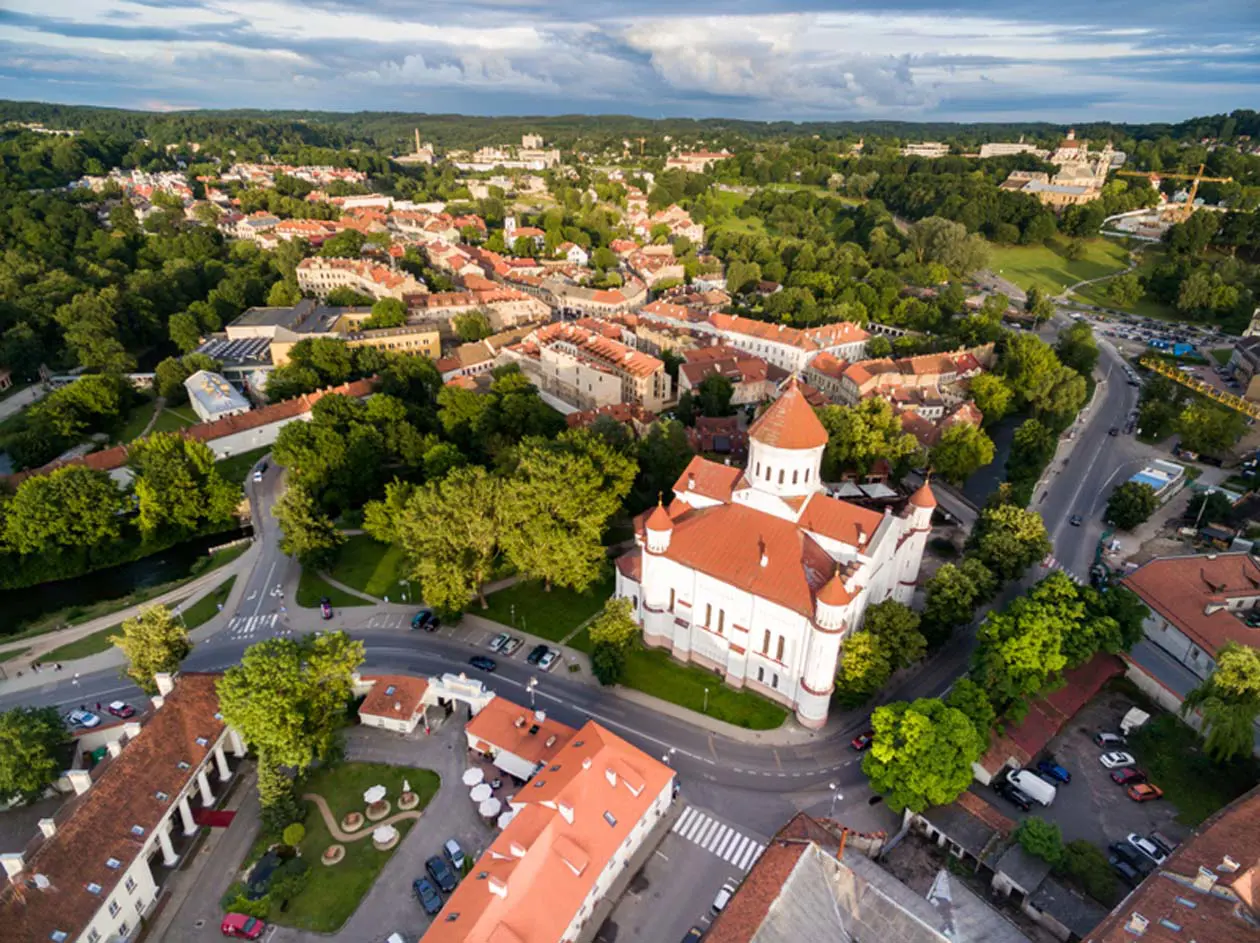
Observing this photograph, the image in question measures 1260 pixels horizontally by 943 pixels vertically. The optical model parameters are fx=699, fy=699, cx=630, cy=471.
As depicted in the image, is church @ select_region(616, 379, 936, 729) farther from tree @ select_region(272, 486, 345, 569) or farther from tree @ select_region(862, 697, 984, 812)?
tree @ select_region(272, 486, 345, 569)

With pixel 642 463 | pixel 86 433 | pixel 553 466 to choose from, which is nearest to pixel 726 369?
pixel 642 463

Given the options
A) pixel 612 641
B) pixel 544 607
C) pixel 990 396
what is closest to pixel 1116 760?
pixel 612 641

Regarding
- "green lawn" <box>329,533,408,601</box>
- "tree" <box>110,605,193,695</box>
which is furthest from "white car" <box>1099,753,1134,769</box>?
"tree" <box>110,605,193,695</box>

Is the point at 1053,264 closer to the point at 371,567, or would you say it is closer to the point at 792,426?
the point at 792,426

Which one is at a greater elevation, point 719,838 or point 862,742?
point 862,742

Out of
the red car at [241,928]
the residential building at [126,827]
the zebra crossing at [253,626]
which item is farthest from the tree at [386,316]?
the red car at [241,928]

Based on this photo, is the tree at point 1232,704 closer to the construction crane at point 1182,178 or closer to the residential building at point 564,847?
the residential building at point 564,847

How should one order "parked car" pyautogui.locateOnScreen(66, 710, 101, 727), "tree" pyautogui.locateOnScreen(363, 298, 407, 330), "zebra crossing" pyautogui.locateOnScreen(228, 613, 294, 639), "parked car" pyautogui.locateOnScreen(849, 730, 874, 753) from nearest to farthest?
"parked car" pyautogui.locateOnScreen(849, 730, 874, 753), "parked car" pyautogui.locateOnScreen(66, 710, 101, 727), "zebra crossing" pyautogui.locateOnScreen(228, 613, 294, 639), "tree" pyautogui.locateOnScreen(363, 298, 407, 330)
